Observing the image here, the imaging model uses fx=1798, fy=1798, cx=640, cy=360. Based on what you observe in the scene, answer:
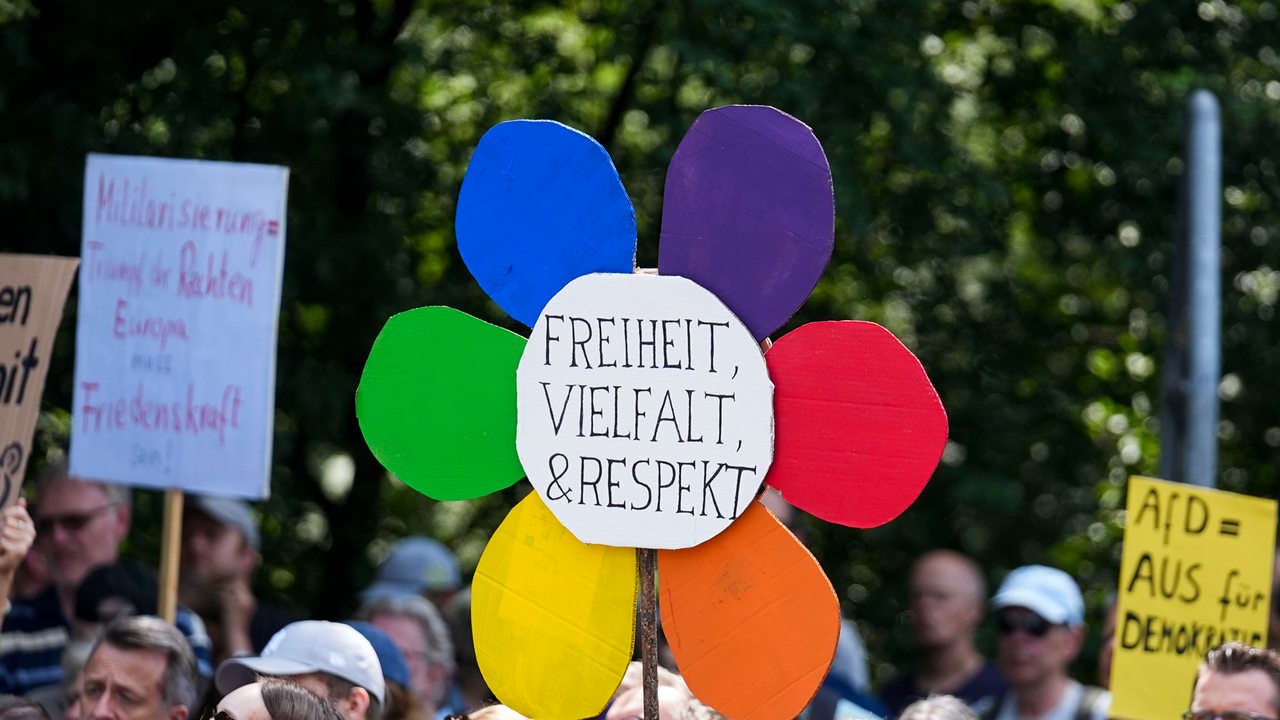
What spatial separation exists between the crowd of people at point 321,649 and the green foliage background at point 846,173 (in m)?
1.17

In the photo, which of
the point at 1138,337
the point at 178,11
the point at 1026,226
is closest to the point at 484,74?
the point at 178,11

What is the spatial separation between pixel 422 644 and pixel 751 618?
6.80 ft

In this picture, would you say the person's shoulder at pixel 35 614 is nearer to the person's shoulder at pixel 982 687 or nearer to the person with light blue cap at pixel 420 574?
the person with light blue cap at pixel 420 574

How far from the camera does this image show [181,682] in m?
3.56

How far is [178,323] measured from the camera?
13.4 feet

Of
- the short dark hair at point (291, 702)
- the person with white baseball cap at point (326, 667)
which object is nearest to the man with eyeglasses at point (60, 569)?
the person with white baseball cap at point (326, 667)

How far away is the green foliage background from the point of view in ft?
18.7

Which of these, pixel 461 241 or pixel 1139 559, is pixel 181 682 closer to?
pixel 461 241

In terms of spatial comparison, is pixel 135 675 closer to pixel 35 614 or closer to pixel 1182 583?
pixel 35 614

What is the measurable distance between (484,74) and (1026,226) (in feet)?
7.41

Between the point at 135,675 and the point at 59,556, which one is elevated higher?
the point at 59,556

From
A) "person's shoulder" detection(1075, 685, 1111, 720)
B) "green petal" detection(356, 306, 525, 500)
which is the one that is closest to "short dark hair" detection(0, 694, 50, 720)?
"green petal" detection(356, 306, 525, 500)

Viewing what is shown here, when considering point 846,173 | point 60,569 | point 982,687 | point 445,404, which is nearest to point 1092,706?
point 982,687

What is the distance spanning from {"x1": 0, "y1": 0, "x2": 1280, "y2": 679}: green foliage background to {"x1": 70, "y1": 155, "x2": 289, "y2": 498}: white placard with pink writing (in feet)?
4.11
